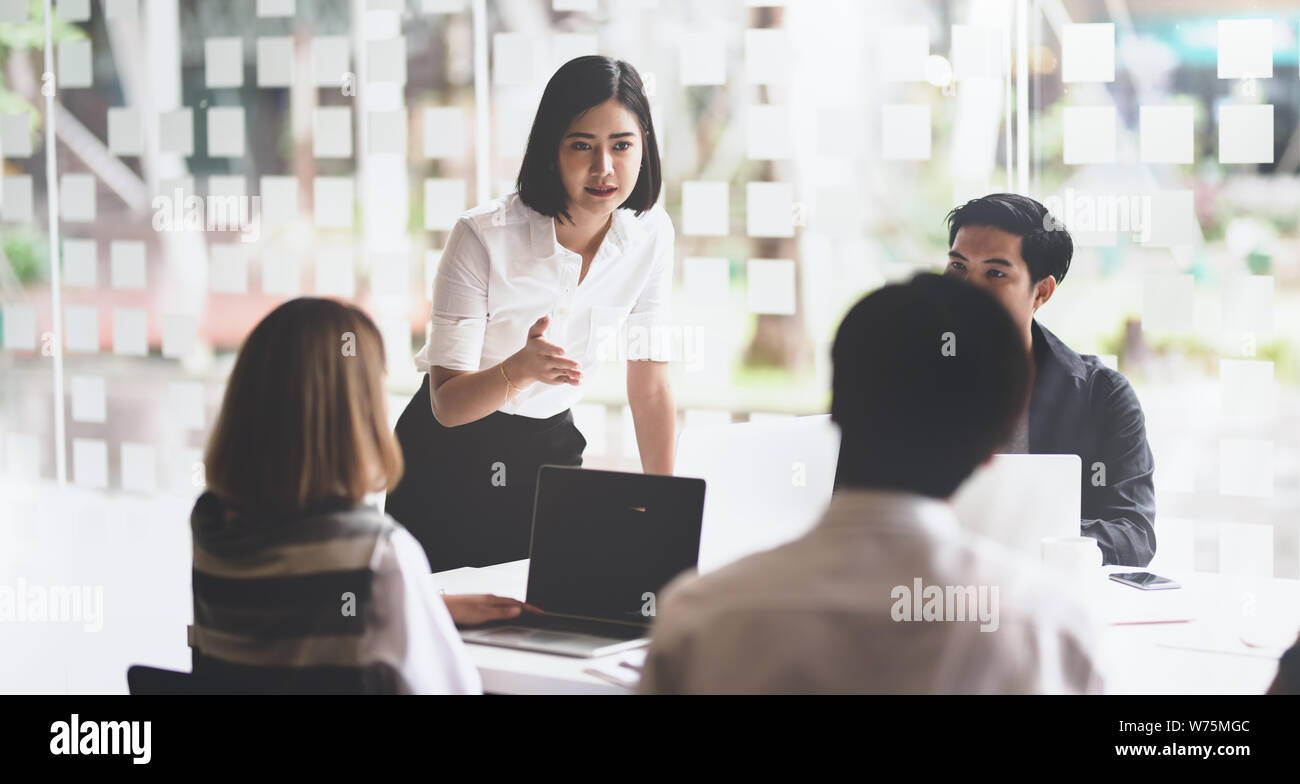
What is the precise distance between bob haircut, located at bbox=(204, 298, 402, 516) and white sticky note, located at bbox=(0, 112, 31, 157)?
13.2 ft

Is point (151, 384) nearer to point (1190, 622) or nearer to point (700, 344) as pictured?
point (700, 344)

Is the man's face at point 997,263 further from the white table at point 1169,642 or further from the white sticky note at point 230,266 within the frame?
the white sticky note at point 230,266

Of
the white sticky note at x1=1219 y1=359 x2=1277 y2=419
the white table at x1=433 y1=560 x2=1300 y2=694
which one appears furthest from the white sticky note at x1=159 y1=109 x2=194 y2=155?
the white sticky note at x1=1219 y1=359 x2=1277 y2=419

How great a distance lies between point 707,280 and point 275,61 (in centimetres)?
195

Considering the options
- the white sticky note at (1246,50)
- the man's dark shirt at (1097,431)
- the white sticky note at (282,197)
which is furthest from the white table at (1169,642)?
the white sticky note at (282,197)

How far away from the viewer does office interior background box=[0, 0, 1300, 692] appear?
355 cm

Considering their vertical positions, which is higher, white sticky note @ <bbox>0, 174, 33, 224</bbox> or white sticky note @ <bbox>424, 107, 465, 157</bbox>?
white sticky note @ <bbox>424, 107, 465, 157</bbox>

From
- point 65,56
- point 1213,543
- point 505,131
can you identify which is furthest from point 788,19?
point 65,56

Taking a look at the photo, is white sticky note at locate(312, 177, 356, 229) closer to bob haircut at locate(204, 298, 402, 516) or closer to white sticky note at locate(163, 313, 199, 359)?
white sticky note at locate(163, 313, 199, 359)

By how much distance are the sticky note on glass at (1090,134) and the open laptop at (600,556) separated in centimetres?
230

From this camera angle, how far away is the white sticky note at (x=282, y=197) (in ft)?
15.3

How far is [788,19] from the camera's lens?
397 cm
